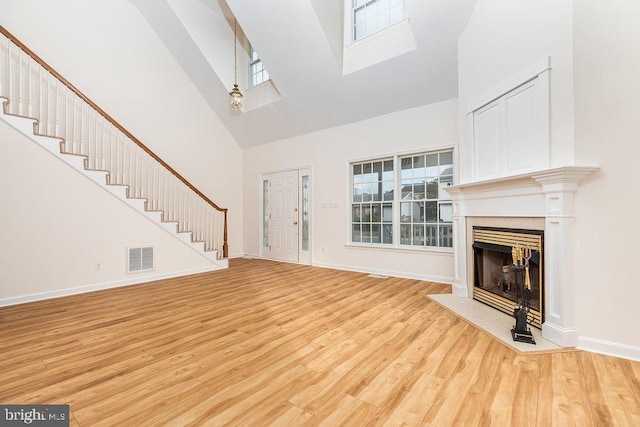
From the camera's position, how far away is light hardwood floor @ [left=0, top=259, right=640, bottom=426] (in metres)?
1.47

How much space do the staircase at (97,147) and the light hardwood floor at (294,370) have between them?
6.29ft

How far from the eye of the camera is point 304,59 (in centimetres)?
448

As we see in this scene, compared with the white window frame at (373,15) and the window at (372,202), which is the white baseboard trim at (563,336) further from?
the white window frame at (373,15)

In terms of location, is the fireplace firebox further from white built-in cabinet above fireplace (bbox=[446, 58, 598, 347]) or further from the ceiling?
the ceiling

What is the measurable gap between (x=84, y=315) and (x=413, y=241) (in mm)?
4444

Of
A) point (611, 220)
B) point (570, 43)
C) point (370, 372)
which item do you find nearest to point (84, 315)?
point (370, 372)

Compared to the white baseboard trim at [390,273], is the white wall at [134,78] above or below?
above

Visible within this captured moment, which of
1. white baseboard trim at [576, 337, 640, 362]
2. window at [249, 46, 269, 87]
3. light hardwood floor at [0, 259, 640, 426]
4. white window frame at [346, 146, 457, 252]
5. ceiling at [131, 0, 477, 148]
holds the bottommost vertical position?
light hardwood floor at [0, 259, 640, 426]

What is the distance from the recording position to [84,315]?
2.95 meters

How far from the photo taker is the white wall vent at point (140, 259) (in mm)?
4310

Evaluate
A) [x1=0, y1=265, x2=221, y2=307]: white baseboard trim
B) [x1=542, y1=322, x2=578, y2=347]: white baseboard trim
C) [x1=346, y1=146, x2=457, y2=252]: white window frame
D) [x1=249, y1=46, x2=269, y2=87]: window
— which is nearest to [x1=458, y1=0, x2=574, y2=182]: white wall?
[x1=346, y1=146, x2=457, y2=252]: white window frame

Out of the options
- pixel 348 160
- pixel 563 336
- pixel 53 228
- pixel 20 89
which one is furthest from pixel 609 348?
pixel 20 89

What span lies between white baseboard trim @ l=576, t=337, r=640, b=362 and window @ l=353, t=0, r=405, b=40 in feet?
14.3

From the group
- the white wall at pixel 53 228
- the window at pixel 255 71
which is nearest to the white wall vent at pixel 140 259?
the white wall at pixel 53 228
